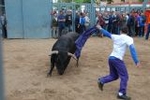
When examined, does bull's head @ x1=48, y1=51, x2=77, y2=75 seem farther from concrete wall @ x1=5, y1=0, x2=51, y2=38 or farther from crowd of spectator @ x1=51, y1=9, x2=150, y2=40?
concrete wall @ x1=5, y1=0, x2=51, y2=38

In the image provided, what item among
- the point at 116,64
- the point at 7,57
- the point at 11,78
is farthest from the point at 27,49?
the point at 116,64

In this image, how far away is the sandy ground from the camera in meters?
6.56

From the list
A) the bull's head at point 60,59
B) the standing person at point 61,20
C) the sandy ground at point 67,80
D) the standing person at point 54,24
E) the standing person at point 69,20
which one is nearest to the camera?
the sandy ground at point 67,80

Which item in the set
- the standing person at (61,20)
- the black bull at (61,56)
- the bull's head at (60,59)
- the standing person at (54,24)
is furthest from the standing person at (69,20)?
the bull's head at (60,59)

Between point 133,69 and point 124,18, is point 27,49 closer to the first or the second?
point 133,69

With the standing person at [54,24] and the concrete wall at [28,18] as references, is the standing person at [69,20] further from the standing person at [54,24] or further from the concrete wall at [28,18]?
the concrete wall at [28,18]

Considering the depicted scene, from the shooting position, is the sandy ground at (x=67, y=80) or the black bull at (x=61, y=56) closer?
the sandy ground at (x=67, y=80)

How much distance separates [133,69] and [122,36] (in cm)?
373

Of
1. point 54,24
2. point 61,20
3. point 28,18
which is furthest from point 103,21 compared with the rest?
point 28,18

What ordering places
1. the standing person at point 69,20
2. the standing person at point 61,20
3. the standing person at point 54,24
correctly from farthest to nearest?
the standing person at point 69,20 → the standing person at point 54,24 → the standing person at point 61,20

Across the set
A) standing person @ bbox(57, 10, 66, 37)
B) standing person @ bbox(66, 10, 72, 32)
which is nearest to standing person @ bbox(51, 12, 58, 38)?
standing person @ bbox(57, 10, 66, 37)

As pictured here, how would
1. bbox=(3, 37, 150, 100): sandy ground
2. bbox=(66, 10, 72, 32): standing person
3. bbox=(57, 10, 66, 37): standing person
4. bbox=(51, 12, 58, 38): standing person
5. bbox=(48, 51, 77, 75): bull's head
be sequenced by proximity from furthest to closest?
1. bbox=(66, 10, 72, 32): standing person
2. bbox=(51, 12, 58, 38): standing person
3. bbox=(57, 10, 66, 37): standing person
4. bbox=(48, 51, 77, 75): bull's head
5. bbox=(3, 37, 150, 100): sandy ground

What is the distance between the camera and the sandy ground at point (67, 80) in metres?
6.56

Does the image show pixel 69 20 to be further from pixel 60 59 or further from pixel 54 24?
pixel 60 59
